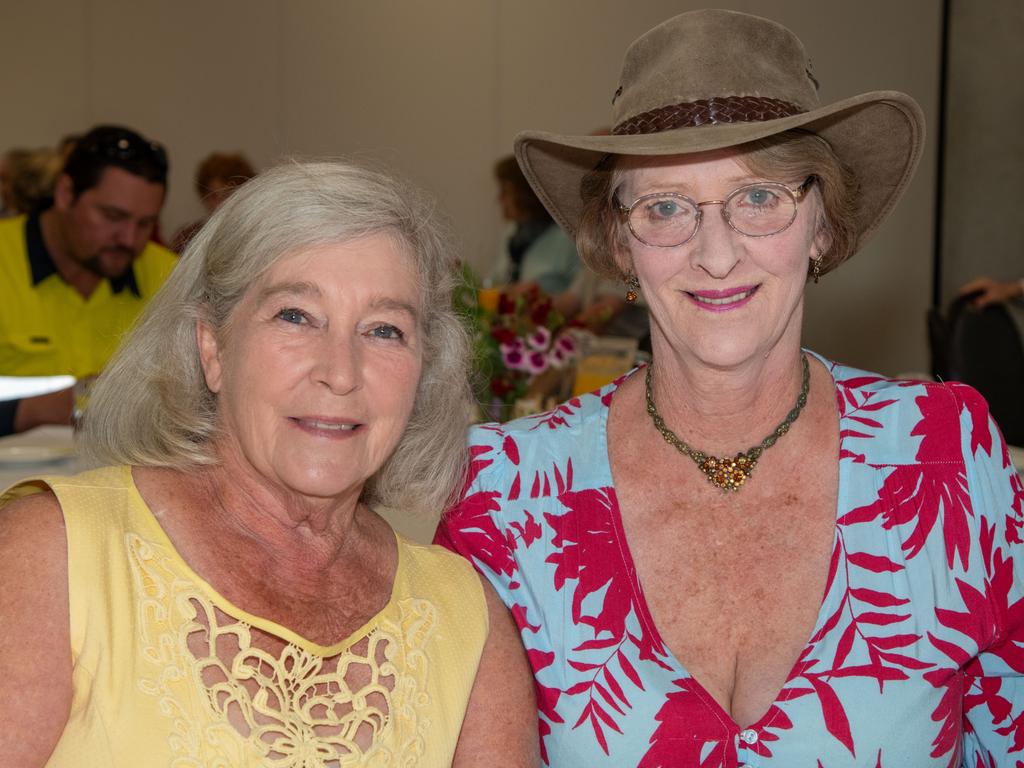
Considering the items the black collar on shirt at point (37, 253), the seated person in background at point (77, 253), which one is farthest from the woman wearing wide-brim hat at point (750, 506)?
the black collar on shirt at point (37, 253)

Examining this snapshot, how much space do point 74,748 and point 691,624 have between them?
0.84 metres

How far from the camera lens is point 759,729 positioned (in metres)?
1.67

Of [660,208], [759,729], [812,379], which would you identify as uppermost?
[660,208]

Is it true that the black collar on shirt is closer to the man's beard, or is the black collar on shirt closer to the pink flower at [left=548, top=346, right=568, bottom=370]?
the man's beard

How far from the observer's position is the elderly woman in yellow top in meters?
1.43

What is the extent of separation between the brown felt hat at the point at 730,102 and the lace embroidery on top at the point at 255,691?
0.81 m

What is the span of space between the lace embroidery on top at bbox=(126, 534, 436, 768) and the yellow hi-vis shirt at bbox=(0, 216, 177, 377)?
113 inches

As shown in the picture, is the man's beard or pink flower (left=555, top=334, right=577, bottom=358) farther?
the man's beard

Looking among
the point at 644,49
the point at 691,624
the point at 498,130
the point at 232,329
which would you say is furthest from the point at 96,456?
the point at 498,130

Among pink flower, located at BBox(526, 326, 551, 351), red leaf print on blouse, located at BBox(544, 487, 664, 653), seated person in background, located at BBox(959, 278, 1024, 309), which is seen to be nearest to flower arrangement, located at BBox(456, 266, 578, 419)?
pink flower, located at BBox(526, 326, 551, 351)

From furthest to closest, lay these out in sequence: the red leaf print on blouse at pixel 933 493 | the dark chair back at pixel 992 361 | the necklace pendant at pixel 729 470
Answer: the dark chair back at pixel 992 361, the necklace pendant at pixel 729 470, the red leaf print on blouse at pixel 933 493

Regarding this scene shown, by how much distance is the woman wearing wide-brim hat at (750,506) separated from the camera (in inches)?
67.1

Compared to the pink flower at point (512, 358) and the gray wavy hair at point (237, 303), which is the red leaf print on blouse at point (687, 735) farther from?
the pink flower at point (512, 358)

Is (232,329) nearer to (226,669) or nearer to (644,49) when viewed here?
(226,669)
